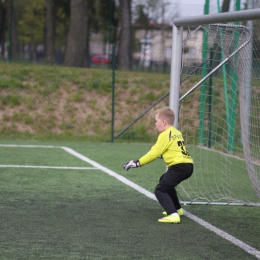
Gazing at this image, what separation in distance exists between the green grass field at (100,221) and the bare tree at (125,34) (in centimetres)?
1066

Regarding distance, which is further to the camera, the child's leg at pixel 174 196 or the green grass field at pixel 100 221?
the child's leg at pixel 174 196

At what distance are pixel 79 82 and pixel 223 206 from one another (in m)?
10.3

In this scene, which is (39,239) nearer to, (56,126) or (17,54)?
(56,126)

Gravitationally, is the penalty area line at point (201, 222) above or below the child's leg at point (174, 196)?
below

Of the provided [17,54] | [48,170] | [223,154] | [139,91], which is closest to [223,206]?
[48,170]

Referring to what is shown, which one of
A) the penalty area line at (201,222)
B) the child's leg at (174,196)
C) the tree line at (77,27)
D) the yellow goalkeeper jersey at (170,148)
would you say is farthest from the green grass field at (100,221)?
the tree line at (77,27)

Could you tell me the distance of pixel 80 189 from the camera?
24.6 feet

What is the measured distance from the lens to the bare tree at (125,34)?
19.6 m

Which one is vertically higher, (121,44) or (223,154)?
(121,44)

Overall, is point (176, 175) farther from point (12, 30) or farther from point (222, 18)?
point (12, 30)

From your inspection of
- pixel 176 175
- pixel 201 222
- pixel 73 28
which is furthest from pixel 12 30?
pixel 201 222

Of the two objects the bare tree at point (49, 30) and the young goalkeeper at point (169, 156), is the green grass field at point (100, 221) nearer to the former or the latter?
the young goalkeeper at point (169, 156)

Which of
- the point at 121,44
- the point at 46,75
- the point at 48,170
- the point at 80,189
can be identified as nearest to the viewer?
the point at 80,189

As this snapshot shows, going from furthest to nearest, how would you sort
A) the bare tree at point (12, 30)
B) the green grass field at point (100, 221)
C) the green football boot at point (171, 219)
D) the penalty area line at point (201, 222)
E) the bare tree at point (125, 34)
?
1. the bare tree at point (125, 34)
2. the bare tree at point (12, 30)
3. the green football boot at point (171, 219)
4. the penalty area line at point (201, 222)
5. the green grass field at point (100, 221)
